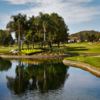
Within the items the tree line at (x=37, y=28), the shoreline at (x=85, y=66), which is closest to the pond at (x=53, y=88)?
the shoreline at (x=85, y=66)

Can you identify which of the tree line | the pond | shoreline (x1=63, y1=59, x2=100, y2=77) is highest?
the tree line

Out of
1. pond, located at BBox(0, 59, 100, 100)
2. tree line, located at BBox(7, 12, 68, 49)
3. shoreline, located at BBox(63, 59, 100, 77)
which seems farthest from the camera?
tree line, located at BBox(7, 12, 68, 49)

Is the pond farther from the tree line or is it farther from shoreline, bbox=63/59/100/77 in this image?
the tree line

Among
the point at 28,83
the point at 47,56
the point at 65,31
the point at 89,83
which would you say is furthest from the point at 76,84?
the point at 65,31

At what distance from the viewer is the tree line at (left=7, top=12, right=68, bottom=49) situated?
16206 cm

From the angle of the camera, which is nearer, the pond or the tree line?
the pond

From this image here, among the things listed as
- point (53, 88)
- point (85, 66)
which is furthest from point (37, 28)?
point (53, 88)

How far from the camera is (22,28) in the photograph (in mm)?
167625

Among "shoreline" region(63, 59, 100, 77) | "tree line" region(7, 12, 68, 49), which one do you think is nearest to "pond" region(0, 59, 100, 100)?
"shoreline" region(63, 59, 100, 77)

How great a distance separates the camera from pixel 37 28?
6521 inches

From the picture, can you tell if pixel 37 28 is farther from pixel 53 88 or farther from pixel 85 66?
pixel 53 88

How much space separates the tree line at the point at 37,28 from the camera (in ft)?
532

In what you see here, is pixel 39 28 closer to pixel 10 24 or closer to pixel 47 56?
pixel 10 24

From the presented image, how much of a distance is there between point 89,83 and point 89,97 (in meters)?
13.9
